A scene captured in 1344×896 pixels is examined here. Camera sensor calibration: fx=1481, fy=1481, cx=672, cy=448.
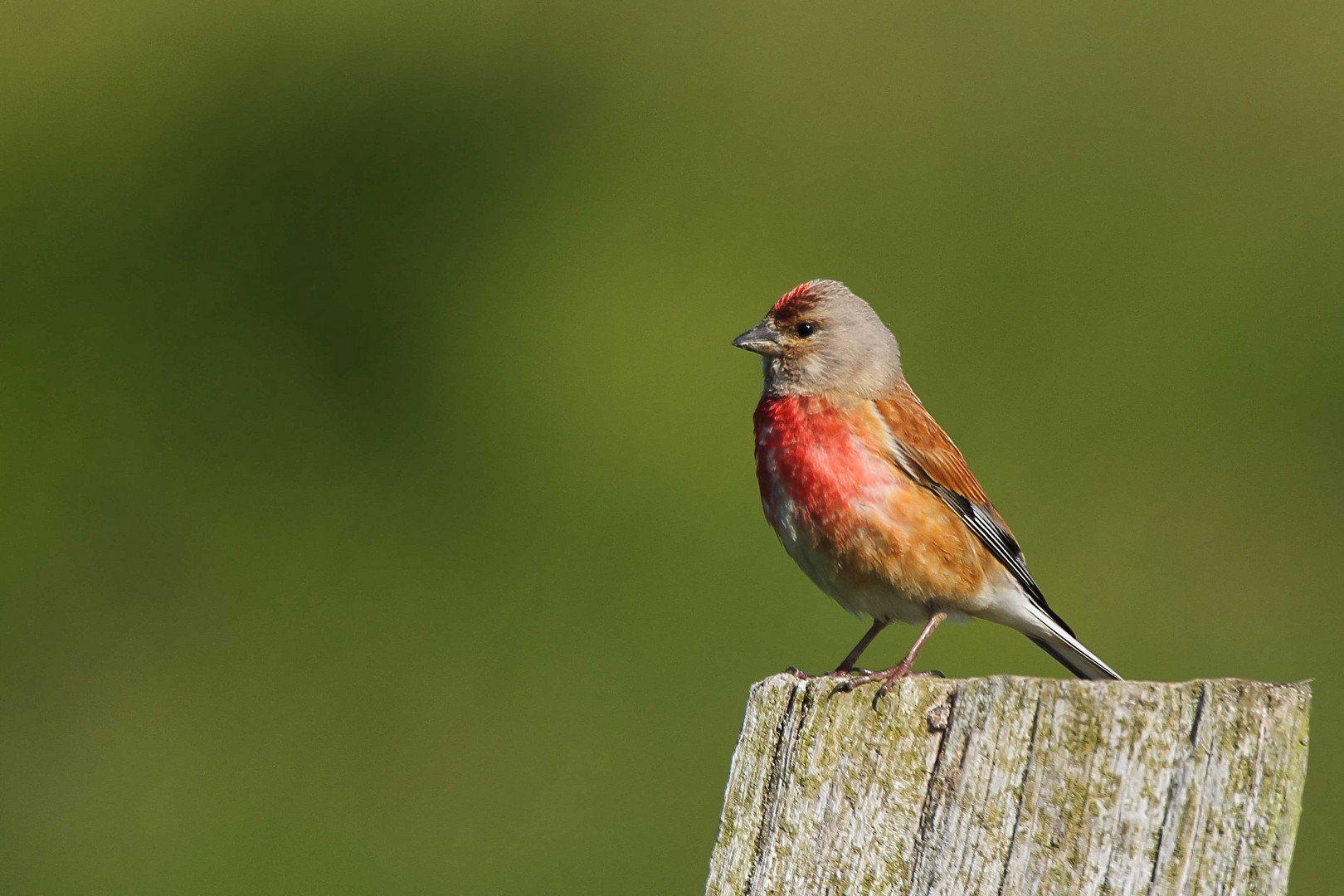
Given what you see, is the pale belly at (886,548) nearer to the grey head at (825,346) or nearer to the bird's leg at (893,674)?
the bird's leg at (893,674)

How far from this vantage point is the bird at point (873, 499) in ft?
15.4

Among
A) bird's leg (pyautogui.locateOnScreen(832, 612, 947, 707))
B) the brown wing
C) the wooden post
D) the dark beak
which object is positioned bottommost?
the wooden post

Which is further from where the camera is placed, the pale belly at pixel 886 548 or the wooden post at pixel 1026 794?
the pale belly at pixel 886 548

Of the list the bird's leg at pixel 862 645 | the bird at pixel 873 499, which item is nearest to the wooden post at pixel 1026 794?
the bird's leg at pixel 862 645

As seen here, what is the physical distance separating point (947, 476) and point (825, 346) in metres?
0.61

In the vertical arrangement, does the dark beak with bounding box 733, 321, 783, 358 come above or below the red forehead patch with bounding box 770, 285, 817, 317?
below

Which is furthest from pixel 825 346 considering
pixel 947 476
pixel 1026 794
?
pixel 1026 794

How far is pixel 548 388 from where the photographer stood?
33.0 ft

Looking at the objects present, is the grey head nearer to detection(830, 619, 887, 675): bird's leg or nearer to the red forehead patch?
the red forehead patch

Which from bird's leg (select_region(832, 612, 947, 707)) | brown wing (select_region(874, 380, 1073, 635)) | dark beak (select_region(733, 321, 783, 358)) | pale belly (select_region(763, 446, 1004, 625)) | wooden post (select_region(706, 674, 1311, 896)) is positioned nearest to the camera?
wooden post (select_region(706, 674, 1311, 896))

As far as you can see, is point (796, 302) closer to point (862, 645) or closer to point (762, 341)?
point (762, 341)

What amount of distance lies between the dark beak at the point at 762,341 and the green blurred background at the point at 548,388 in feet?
9.96

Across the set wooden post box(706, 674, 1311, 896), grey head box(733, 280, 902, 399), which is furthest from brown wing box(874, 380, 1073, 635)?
wooden post box(706, 674, 1311, 896)

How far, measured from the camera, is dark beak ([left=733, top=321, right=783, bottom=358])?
5.22 meters
